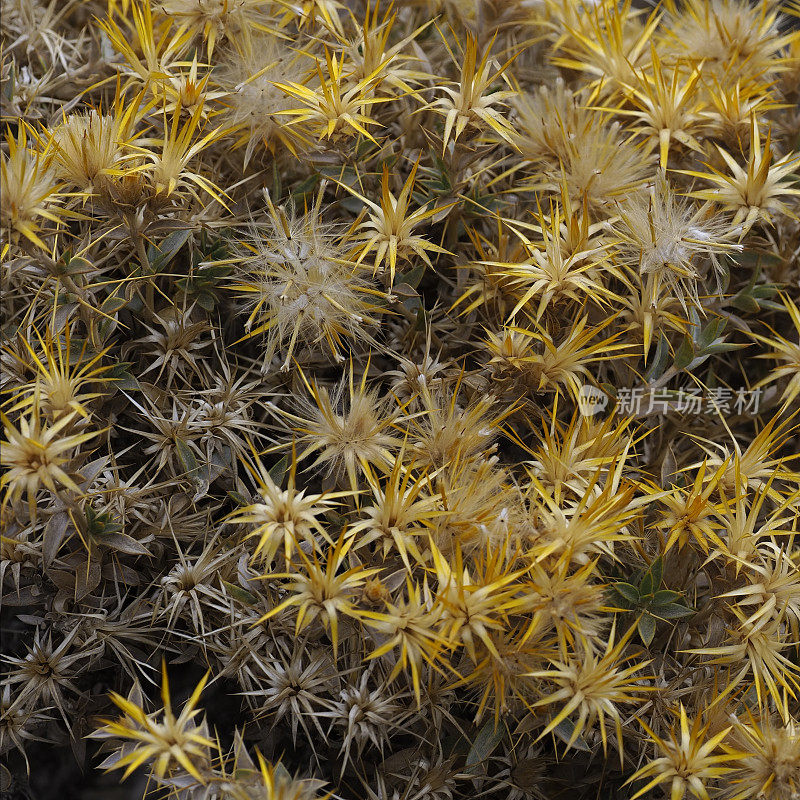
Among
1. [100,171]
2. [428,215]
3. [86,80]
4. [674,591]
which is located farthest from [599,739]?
[86,80]

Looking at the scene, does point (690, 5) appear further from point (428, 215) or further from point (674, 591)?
point (674, 591)

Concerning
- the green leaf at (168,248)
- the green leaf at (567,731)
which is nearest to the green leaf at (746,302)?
the green leaf at (567,731)

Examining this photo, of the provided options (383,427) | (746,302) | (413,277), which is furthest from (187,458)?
(746,302)

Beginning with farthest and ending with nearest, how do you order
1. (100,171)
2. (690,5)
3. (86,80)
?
1. (690,5)
2. (86,80)
3. (100,171)

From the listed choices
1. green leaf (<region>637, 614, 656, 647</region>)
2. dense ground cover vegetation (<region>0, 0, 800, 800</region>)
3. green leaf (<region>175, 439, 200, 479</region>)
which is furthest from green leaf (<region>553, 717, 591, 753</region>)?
green leaf (<region>175, 439, 200, 479</region>)

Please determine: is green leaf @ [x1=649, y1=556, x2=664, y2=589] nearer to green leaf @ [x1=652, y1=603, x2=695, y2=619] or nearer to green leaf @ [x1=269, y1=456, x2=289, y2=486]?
green leaf @ [x1=652, y1=603, x2=695, y2=619]

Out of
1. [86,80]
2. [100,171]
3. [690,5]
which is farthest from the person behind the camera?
[690,5]
